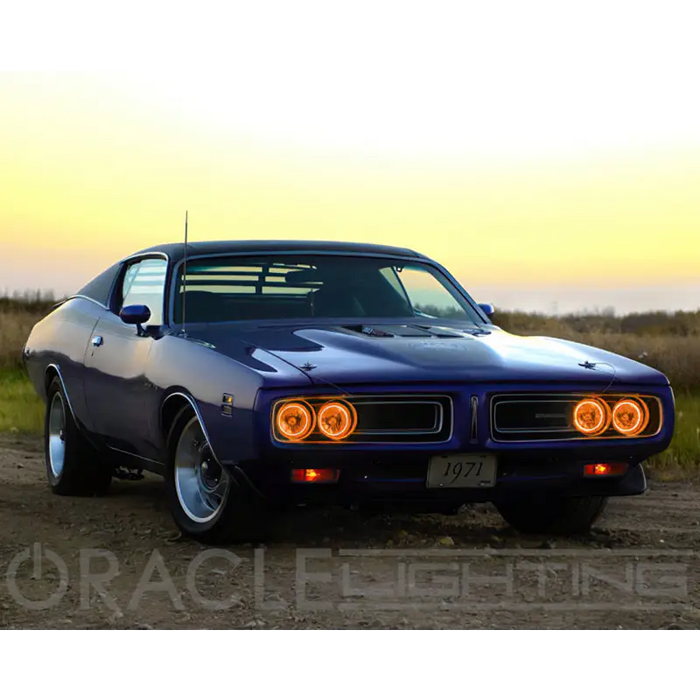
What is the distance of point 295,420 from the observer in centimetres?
550

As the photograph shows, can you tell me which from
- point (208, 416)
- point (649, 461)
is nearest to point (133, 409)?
point (208, 416)

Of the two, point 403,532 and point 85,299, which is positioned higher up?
point 85,299

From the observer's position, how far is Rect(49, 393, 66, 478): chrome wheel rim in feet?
26.8

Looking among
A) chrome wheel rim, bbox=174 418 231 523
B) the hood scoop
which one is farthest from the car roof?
chrome wheel rim, bbox=174 418 231 523

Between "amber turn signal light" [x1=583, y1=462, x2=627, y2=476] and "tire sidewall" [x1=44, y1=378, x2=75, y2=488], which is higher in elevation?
"amber turn signal light" [x1=583, y1=462, x2=627, y2=476]

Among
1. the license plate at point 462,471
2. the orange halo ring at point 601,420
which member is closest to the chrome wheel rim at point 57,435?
the license plate at point 462,471

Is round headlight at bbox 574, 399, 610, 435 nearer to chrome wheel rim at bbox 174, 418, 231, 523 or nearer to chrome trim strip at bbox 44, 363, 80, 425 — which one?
chrome wheel rim at bbox 174, 418, 231, 523

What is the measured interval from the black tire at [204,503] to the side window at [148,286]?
89 cm

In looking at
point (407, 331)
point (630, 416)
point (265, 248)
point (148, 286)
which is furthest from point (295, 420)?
point (148, 286)

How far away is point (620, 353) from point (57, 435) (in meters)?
13.7

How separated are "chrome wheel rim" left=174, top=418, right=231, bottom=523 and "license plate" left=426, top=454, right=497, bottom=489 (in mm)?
1039

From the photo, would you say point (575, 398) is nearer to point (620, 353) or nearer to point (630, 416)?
point (630, 416)

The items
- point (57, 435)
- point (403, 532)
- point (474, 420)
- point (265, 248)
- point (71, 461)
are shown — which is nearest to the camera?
point (474, 420)

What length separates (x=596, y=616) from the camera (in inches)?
192
